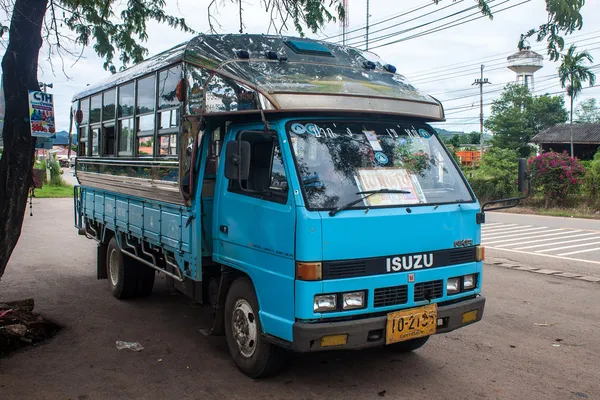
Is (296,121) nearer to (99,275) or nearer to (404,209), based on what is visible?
(404,209)

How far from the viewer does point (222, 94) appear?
15.9 feet

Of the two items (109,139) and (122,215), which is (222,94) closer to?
(122,215)

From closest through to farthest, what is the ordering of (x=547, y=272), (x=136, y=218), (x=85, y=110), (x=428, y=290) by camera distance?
(x=428, y=290) → (x=136, y=218) → (x=85, y=110) → (x=547, y=272)

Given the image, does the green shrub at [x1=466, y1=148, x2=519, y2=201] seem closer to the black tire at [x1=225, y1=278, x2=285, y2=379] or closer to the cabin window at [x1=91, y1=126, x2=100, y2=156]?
the cabin window at [x1=91, y1=126, x2=100, y2=156]

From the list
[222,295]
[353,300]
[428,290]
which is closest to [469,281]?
[428,290]

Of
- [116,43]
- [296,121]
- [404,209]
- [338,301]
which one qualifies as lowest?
[338,301]

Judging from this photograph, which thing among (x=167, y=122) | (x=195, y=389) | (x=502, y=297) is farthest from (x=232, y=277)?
(x=502, y=297)

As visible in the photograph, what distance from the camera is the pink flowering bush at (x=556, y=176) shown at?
2128 cm

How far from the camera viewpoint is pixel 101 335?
600 centimetres

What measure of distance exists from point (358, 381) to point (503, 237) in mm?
10597

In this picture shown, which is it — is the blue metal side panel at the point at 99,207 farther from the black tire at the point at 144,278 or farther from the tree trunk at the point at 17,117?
the tree trunk at the point at 17,117

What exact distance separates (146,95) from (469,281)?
394 cm

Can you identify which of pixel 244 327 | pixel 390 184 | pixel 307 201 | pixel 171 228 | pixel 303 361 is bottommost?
pixel 303 361

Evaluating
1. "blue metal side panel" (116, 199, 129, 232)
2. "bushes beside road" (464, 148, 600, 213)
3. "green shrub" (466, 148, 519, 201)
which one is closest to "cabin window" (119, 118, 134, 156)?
"blue metal side panel" (116, 199, 129, 232)
